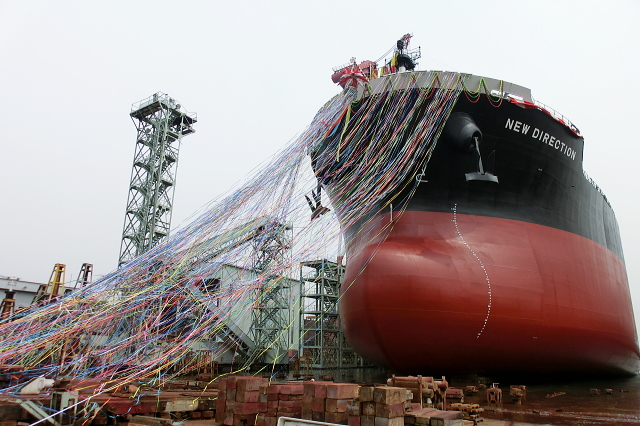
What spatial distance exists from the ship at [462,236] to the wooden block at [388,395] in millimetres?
5400

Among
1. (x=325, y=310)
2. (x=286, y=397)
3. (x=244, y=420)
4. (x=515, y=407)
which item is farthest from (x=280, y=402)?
(x=325, y=310)

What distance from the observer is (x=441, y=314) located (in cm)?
1011

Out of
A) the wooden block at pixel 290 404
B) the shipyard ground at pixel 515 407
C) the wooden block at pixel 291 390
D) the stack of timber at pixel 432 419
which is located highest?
the wooden block at pixel 291 390

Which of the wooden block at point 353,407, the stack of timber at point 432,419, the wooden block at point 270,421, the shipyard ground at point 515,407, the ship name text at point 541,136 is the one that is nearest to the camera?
the wooden block at point 353,407

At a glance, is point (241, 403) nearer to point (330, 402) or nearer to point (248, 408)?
point (248, 408)

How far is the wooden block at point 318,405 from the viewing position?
5.10 meters

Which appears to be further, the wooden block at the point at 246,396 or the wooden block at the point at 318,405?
the wooden block at the point at 246,396

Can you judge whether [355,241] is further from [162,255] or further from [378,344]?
[162,255]

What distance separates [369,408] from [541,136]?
9.89m

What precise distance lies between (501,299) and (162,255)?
761cm

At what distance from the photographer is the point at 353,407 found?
5008 millimetres

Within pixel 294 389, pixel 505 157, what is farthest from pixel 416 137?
pixel 294 389

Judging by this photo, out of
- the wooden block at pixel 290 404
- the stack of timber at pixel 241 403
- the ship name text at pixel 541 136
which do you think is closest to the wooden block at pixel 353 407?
the wooden block at pixel 290 404

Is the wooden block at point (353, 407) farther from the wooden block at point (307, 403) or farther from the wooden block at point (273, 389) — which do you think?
the wooden block at point (273, 389)
